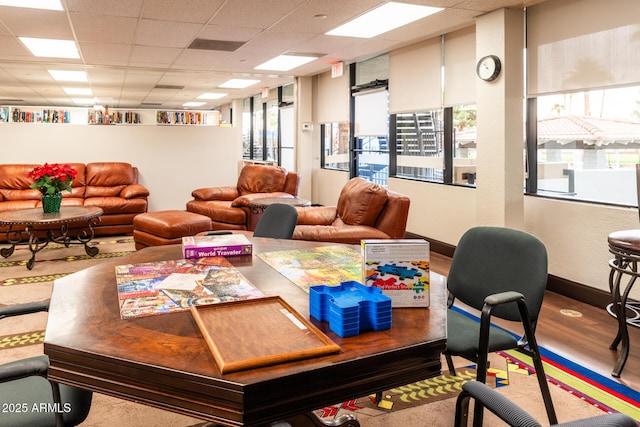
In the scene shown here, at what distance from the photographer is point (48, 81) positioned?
912 cm

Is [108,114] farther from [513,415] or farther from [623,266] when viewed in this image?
[513,415]

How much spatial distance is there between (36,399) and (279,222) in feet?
6.47

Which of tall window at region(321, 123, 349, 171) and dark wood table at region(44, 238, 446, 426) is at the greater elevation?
tall window at region(321, 123, 349, 171)

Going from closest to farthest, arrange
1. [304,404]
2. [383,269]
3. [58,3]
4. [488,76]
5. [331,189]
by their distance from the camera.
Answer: [304,404], [383,269], [58,3], [488,76], [331,189]

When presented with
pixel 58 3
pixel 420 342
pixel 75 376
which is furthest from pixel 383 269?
pixel 58 3

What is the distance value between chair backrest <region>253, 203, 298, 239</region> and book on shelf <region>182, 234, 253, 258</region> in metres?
0.90

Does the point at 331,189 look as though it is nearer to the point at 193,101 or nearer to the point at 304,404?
the point at 193,101

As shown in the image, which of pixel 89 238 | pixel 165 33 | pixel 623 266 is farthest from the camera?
pixel 89 238

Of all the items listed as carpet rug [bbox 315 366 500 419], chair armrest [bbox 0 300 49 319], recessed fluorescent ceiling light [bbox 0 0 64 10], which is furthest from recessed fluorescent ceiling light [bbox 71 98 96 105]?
carpet rug [bbox 315 366 500 419]

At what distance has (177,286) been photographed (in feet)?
5.61

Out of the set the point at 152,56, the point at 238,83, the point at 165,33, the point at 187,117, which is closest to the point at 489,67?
the point at 165,33

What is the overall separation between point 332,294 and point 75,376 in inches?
26.8

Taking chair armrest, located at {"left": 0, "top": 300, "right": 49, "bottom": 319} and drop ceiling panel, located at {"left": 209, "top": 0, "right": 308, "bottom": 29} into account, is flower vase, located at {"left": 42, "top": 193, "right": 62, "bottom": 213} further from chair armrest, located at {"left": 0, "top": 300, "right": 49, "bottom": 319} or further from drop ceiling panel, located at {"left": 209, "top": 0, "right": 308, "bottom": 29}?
chair armrest, located at {"left": 0, "top": 300, "right": 49, "bottom": 319}

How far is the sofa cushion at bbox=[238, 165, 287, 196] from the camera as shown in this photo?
7.06 meters
